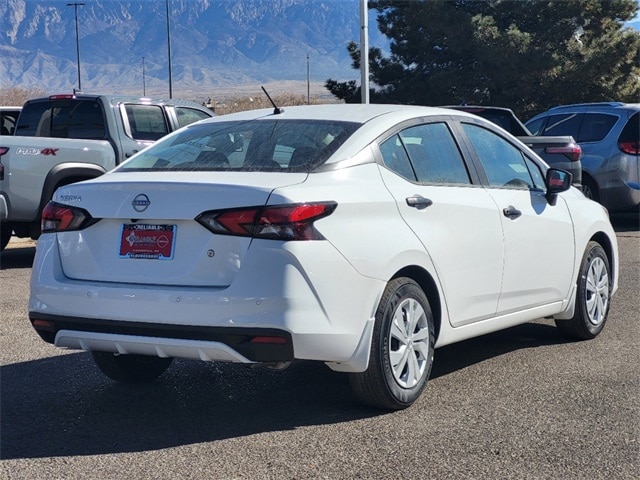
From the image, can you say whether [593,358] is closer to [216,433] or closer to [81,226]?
[216,433]

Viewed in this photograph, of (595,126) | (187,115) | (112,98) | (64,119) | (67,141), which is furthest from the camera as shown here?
(595,126)

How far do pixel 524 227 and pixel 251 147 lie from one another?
1933 millimetres

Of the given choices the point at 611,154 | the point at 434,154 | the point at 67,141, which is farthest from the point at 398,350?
the point at 611,154

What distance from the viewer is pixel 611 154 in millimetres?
15164

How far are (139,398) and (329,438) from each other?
140cm

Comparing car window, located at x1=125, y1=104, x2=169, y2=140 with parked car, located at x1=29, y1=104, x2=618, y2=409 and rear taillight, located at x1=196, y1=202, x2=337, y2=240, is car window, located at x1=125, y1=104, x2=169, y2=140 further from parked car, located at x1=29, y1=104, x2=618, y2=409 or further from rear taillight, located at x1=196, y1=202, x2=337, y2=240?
rear taillight, located at x1=196, y1=202, x2=337, y2=240

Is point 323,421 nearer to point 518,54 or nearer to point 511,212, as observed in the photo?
A: point 511,212

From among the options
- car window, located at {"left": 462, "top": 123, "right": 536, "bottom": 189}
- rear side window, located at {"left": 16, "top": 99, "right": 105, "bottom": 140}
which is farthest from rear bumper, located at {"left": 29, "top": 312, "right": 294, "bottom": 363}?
rear side window, located at {"left": 16, "top": 99, "right": 105, "bottom": 140}

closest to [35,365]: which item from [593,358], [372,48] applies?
[593,358]

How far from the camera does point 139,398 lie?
6066 mm

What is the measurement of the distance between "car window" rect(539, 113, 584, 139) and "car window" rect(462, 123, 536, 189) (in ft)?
30.2

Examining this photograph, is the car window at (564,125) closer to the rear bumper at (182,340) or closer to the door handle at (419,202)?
the door handle at (419,202)

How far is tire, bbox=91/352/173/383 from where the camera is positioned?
20.6 feet

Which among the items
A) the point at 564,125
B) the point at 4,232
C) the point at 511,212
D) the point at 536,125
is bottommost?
the point at 4,232
